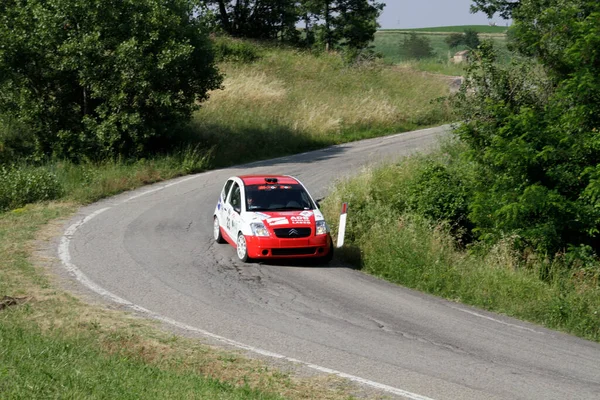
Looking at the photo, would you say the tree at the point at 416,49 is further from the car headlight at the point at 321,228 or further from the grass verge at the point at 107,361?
the grass verge at the point at 107,361

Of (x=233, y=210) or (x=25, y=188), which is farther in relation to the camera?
(x=25, y=188)

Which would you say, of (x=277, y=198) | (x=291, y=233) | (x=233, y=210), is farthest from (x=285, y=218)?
(x=233, y=210)

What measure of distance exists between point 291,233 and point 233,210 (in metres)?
1.85

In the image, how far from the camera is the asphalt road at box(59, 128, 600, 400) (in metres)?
9.75

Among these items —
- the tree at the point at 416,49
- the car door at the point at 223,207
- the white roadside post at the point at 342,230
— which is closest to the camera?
the white roadside post at the point at 342,230

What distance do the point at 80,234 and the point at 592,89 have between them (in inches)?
457

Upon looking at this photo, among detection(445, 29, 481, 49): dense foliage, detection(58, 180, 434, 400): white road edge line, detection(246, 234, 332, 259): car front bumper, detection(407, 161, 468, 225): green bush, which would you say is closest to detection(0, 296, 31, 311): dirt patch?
detection(58, 180, 434, 400): white road edge line

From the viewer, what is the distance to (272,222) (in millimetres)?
15977

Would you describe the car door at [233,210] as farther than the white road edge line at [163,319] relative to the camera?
Yes

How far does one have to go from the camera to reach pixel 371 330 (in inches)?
460

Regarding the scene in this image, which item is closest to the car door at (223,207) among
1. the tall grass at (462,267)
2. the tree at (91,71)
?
the tall grass at (462,267)

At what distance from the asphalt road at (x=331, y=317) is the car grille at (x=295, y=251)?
0.31m

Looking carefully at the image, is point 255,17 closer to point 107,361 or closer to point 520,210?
point 520,210

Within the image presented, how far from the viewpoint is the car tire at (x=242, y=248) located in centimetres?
1594
